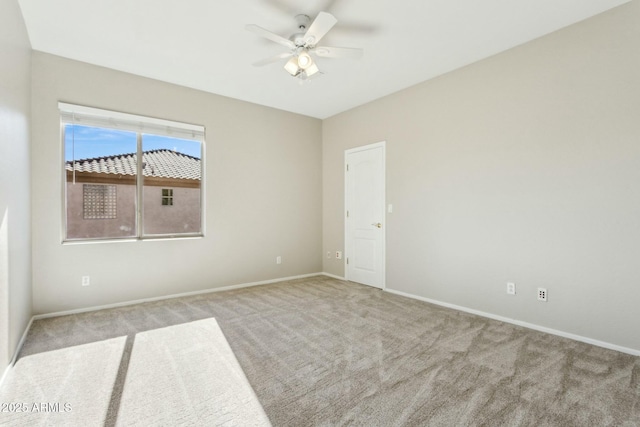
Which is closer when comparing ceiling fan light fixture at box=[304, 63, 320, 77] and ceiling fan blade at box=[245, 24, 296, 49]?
ceiling fan blade at box=[245, 24, 296, 49]

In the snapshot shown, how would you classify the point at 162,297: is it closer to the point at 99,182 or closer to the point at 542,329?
the point at 99,182

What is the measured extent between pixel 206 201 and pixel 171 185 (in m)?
0.50

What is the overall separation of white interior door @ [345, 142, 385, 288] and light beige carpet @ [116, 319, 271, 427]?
8.39 feet

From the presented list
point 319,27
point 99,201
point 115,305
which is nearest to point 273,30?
point 319,27

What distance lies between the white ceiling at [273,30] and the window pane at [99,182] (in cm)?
85

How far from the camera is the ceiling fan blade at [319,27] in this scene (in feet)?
7.37

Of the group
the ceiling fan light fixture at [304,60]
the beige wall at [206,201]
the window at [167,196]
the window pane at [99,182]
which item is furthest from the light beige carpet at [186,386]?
the ceiling fan light fixture at [304,60]

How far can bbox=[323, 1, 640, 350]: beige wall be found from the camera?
2.49m

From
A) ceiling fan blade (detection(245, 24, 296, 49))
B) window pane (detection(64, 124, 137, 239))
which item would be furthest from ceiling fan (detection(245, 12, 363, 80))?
window pane (detection(64, 124, 137, 239))

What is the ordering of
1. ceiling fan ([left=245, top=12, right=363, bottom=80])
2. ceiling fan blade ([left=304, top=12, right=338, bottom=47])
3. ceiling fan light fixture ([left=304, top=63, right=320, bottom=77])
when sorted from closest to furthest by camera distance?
ceiling fan blade ([left=304, top=12, right=338, bottom=47]) < ceiling fan ([left=245, top=12, right=363, bottom=80]) < ceiling fan light fixture ([left=304, top=63, right=320, bottom=77])

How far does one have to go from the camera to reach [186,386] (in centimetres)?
200

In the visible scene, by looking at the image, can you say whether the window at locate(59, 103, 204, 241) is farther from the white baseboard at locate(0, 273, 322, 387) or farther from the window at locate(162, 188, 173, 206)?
the white baseboard at locate(0, 273, 322, 387)

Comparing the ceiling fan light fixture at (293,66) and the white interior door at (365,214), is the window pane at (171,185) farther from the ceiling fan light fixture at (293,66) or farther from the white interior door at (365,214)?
the white interior door at (365,214)

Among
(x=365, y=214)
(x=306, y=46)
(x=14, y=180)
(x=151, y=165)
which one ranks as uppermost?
(x=306, y=46)
